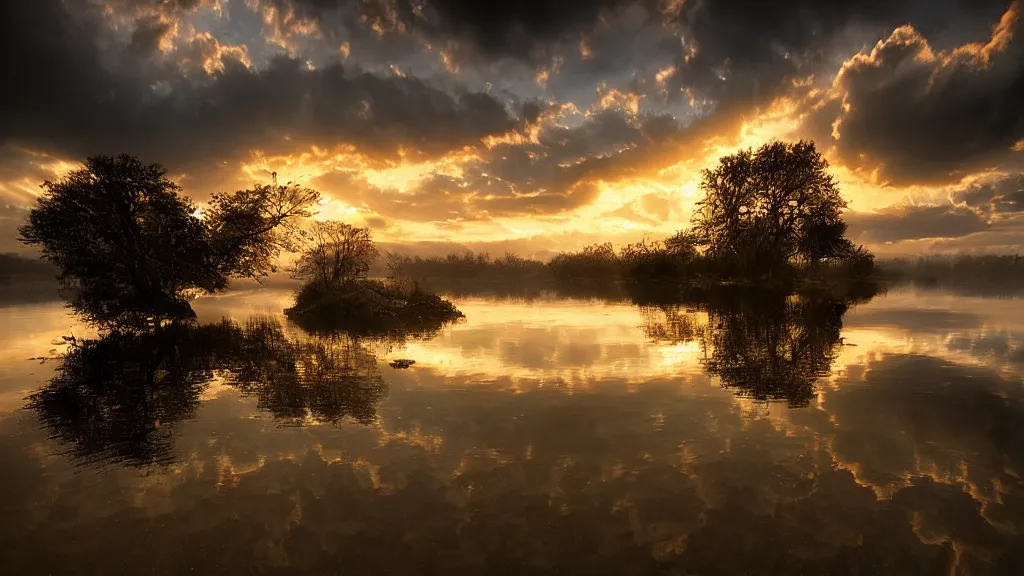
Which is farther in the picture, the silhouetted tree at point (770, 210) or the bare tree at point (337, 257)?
the silhouetted tree at point (770, 210)

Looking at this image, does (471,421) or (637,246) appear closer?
(471,421)

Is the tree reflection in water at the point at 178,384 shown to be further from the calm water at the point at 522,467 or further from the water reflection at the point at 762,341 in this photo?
the water reflection at the point at 762,341

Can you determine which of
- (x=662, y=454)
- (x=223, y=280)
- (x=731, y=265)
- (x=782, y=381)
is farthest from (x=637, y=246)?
(x=662, y=454)

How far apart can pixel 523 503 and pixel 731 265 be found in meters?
69.4

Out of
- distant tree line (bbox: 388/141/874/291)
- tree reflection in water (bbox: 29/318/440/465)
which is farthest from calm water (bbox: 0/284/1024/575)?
distant tree line (bbox: 388/141/874/291)

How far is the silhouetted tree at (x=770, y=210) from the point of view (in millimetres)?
60281

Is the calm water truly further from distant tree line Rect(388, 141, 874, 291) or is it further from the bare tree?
distant tree line Rect(388, 141, 874, 291)

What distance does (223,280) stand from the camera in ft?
116

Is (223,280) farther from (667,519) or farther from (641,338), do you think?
(667,519)

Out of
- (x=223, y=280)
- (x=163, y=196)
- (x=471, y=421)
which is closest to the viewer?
(x=471, y=421)

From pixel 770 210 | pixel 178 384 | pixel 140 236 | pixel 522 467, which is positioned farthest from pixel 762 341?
pixel 770 210

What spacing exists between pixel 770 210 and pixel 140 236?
63.2 meters

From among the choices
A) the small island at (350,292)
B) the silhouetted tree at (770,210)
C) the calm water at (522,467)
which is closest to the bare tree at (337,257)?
the small island at (350,292)

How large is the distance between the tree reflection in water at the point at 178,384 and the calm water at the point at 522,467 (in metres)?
0.11
